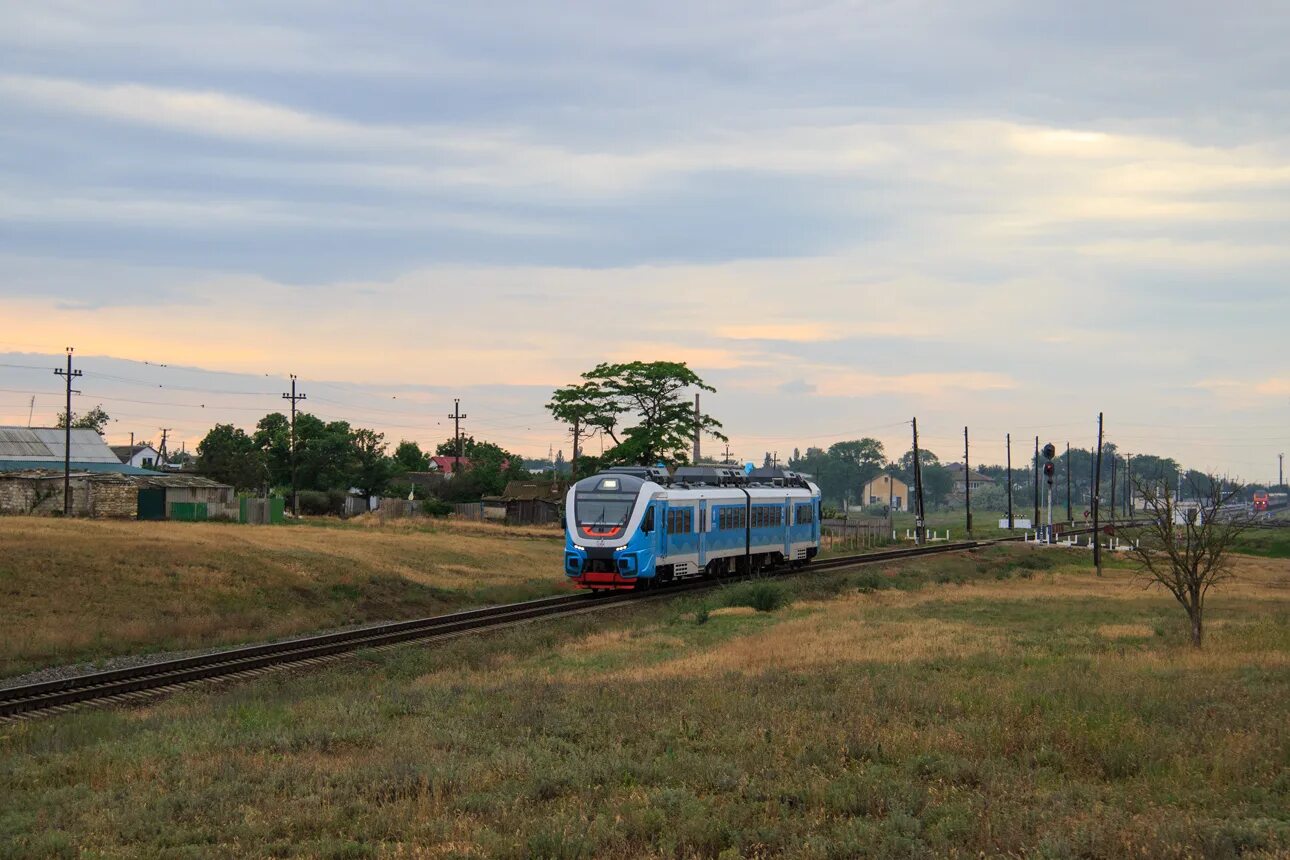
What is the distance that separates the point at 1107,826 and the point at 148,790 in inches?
325

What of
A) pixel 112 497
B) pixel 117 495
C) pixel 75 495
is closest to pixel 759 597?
pixel 117 495

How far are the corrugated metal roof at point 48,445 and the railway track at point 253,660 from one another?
66054 mm

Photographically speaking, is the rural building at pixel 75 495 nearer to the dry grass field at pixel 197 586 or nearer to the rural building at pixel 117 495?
the rural building at pixel 117 495

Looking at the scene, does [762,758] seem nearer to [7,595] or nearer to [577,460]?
[7,595]

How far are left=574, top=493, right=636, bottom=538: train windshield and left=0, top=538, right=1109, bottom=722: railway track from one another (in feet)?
7.07

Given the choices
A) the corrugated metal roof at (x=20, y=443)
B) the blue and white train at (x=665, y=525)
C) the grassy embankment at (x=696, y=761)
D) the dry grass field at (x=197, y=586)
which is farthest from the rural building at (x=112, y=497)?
the grassy embankment at (x=696, y=761)

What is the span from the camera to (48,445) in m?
87.8

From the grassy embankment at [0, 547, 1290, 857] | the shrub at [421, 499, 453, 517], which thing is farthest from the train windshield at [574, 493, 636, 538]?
the shrub at [421, 499, 453, 517]

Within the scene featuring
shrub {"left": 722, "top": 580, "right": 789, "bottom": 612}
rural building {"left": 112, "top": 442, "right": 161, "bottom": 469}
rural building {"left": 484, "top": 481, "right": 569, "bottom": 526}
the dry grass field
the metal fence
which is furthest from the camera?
rural building {"left": 112, "top": 442, "right": 161, "bottom": 469}

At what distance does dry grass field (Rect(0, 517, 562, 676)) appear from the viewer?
25656mm

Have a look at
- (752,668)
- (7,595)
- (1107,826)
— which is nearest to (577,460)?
(7,595)

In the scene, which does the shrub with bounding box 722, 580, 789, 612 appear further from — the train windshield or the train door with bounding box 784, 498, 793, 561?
the train door with bounding box 784, 498, 793, 561

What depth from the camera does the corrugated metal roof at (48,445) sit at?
85.0 meters

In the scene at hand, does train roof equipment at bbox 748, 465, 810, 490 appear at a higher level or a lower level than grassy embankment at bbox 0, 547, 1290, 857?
higher
